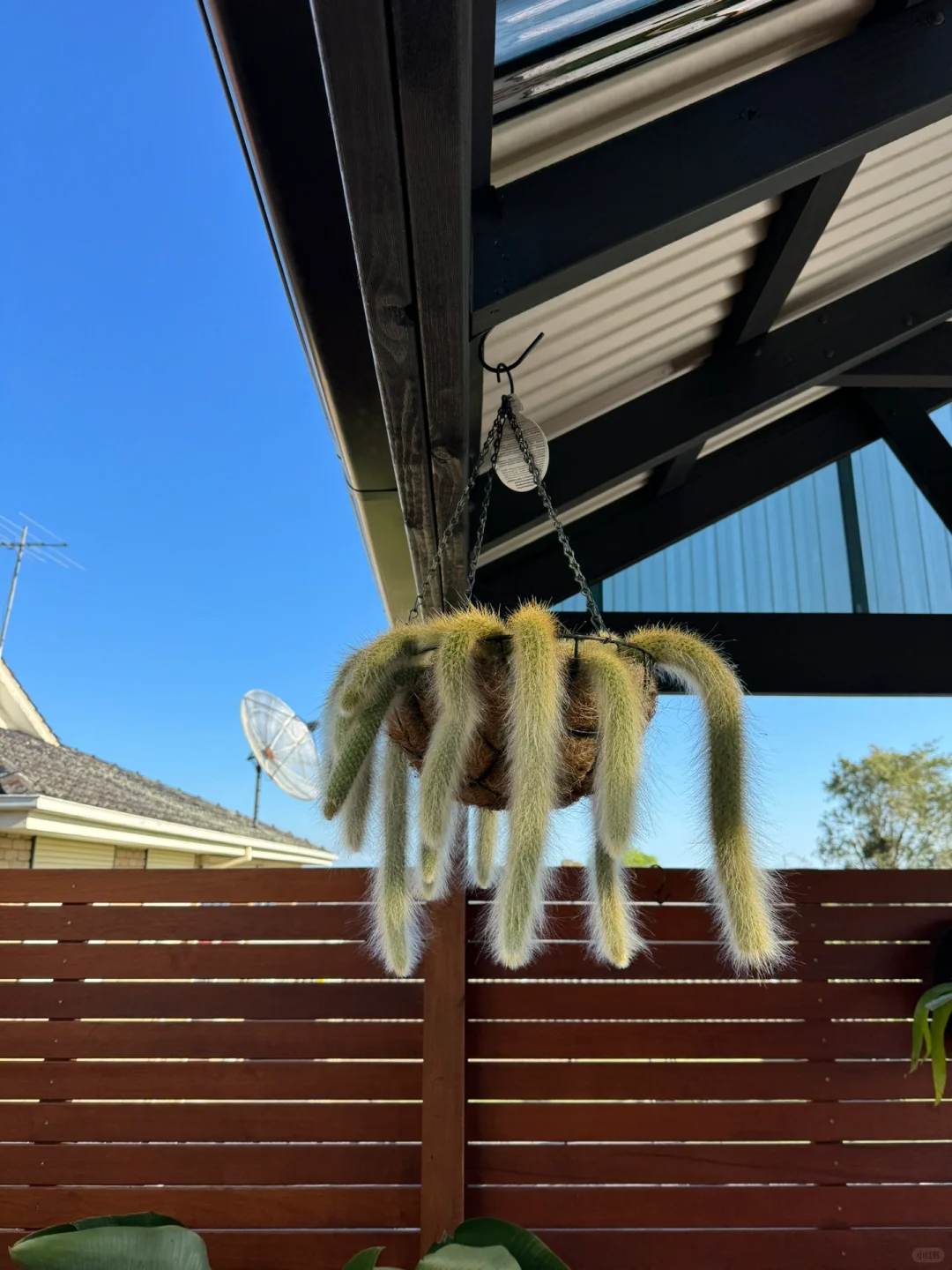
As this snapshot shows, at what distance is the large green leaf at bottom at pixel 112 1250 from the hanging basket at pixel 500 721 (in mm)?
733

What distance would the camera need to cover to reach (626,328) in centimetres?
191

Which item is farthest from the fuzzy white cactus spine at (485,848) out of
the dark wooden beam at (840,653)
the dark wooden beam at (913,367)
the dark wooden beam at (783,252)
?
the dark wooden beam at (913,367)

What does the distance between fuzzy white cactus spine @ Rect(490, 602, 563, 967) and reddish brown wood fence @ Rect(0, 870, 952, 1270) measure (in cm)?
119

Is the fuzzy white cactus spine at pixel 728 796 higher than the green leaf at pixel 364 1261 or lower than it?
higher

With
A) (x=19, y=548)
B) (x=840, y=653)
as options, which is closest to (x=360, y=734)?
(x=840, y=653)

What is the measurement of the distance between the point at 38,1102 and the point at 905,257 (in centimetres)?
299

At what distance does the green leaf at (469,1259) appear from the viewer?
1.11 m

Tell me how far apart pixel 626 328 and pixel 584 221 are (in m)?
0.92

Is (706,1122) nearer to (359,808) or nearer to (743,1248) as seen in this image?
(743,1248)

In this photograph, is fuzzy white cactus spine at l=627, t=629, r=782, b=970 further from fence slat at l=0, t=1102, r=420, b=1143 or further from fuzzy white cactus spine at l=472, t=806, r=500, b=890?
fence slat at l=0, t=1102, r=420, b=1143

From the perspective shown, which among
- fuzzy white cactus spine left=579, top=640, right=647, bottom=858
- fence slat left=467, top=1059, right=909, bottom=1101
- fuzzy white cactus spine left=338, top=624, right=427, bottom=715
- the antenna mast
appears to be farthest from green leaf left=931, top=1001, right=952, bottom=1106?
the antenna mast

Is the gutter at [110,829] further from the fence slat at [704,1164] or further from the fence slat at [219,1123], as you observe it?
the fence slat at [704,1164]

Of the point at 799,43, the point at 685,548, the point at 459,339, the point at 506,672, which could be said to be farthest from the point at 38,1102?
the point at 685,548

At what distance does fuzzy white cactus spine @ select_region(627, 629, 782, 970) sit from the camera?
36.0 inches
